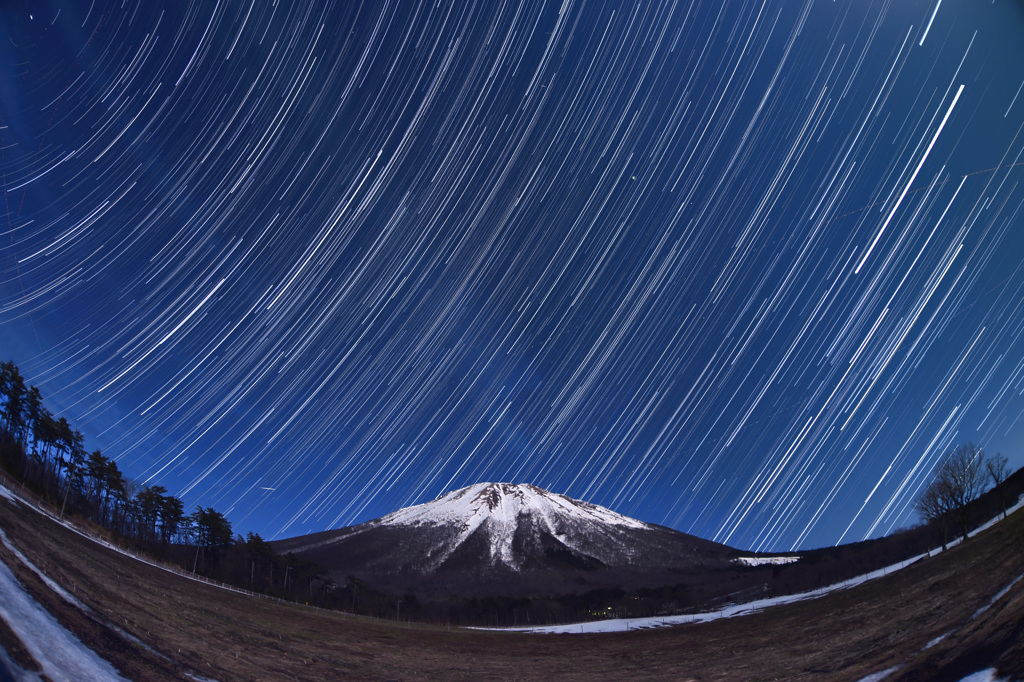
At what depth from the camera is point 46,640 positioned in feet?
25.7

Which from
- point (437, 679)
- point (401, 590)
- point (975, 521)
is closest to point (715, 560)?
point (401, 590)

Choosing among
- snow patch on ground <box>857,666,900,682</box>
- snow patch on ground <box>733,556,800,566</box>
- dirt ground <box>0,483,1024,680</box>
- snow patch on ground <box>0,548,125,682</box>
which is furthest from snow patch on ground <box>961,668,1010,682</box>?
snow patch on ground <box>733,556,800,566</box>

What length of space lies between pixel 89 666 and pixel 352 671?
1082cm

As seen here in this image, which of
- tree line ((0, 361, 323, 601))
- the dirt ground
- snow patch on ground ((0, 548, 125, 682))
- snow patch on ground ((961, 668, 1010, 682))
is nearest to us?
snow patch on ground ((961, 668, 1010, 682))

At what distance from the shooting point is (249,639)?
19406 millimetres

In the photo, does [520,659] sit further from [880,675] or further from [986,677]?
[986,677]

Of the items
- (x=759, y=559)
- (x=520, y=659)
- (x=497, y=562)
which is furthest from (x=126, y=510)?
(x=759, y=559)

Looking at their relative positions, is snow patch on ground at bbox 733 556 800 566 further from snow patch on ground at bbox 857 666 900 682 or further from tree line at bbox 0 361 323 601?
snow patch on ground at bbox 857 666 900 682

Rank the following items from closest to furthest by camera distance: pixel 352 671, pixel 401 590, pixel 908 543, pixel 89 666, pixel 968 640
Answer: pixel 89 666 → pixel 968 640 → pixel 352 671 → pixel 908 543 → pixel 401 590

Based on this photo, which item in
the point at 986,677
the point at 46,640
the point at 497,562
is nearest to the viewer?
the point at 986,677

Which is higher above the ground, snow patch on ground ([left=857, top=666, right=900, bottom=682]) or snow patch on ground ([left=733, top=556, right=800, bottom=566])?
snow patch on ground ([left=733, top=556, right=800, bottom=566])

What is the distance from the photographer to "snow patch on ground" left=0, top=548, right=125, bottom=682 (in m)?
7.37

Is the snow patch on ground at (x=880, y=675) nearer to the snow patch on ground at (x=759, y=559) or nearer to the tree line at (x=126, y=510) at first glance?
the tree line at (x=126, y=510)

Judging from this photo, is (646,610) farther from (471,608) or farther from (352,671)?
(352,671)
